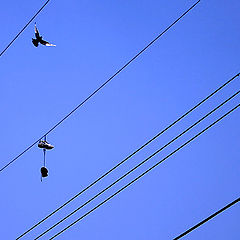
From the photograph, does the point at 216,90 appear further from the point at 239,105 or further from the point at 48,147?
the point at 48,147

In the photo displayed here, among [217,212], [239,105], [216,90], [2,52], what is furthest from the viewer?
[2,52]

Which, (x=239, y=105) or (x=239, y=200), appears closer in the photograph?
(x=239, y=200)

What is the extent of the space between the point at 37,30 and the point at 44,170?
3127 millimetres

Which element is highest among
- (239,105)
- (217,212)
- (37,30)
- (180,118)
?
(37,30)

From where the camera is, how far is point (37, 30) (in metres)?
12.5

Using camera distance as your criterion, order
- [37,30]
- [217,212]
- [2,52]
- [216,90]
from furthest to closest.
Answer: [37,30]
[2,52]
[216,90]
[217,212]

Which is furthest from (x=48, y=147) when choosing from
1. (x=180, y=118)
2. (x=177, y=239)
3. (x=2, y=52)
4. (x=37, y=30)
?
(x=177, y=239)

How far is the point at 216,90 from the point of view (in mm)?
5559

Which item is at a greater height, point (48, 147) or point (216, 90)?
point (48, 147)

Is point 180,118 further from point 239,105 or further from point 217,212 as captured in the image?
point 217,212

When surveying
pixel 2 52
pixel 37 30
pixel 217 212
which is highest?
pixel 37 30

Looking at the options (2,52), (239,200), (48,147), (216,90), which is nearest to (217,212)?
→ (239,200)

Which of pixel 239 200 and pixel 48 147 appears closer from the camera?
pixel 239 200

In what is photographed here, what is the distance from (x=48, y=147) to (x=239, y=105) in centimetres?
817
